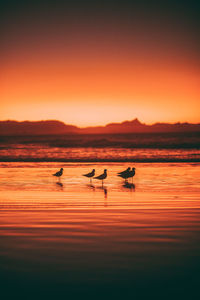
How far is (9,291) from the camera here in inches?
177

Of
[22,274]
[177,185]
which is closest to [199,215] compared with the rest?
[22,274]

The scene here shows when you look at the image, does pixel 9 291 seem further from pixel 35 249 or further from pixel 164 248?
pixel 164 248

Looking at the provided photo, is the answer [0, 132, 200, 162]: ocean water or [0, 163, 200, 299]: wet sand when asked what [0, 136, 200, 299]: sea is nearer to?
[0, 163, 200, 299]: wet sand

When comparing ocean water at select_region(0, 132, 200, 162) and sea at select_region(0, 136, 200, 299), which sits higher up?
ocean water at select_region(0, 132, 200, 162)

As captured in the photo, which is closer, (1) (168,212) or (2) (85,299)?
(2) (85,299)

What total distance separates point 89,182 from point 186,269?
43.4 ft

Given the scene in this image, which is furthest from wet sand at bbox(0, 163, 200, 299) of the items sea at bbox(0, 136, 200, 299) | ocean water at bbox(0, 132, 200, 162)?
ocean water at bbox(0, 132, 200, 162)

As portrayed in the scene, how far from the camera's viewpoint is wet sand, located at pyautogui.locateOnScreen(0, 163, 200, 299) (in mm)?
4637

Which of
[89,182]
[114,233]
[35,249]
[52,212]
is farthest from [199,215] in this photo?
[89,182]

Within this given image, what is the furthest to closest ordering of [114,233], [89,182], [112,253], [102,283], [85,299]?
[89,182], [114,233], [112,253], [102,283], [85,299]

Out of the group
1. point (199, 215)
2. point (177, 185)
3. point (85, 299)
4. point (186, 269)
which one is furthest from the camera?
point (177, 185)

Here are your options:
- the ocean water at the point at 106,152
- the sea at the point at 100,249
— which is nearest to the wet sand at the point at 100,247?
the sea at the point at 100,249

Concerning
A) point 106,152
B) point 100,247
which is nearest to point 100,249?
point 100,247

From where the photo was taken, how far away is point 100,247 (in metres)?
6.12
